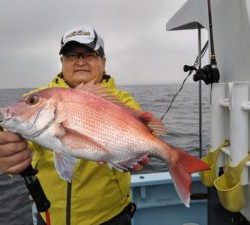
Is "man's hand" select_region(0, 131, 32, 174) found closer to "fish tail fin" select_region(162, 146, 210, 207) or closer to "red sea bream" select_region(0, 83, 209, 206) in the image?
"red sea bream" select_region(0, 83, 209, 206)

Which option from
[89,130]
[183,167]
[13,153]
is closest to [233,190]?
[183,167]

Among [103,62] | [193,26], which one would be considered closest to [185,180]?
[103,62]

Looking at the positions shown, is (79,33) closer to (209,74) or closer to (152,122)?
(152,122)

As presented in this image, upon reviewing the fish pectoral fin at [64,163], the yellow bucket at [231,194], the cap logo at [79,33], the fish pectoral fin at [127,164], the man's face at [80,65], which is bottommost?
the yellow bucket at [231,194]

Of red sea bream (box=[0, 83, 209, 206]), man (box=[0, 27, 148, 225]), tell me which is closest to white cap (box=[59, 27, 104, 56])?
man (box=[0, 27, 148, 225])

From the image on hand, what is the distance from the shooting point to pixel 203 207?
557 cm

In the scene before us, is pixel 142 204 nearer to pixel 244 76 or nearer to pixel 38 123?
pixel 244 76

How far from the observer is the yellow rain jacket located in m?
3.04

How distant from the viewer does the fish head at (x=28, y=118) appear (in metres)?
2.13

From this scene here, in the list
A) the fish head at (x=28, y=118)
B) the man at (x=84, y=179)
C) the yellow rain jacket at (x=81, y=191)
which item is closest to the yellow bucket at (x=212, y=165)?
the man at (x=84, y=179)

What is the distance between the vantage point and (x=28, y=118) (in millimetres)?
2148

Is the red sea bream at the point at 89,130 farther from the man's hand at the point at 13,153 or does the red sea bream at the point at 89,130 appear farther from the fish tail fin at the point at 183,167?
the man's hand at the point at 13,153

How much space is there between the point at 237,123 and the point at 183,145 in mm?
10658

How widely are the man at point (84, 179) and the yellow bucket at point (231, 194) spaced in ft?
2.66
